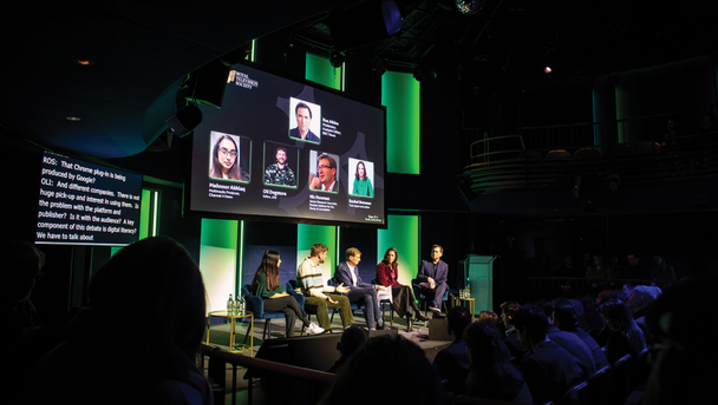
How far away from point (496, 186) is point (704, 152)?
3968 mm

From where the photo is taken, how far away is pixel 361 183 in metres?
7.43

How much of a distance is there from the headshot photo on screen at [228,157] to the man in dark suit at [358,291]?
6.82 ft

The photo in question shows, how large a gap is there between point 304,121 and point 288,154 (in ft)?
1.99

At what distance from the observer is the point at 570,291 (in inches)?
426

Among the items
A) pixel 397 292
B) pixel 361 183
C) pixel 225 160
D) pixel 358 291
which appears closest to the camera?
pixel 225 160

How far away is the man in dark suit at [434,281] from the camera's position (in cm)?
771

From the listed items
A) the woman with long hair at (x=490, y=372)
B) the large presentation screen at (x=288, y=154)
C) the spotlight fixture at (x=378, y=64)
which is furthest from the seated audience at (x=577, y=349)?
the spotlight fixture at (x=378, y=64)

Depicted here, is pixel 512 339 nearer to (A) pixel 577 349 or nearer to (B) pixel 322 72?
(A) pixel 577 349

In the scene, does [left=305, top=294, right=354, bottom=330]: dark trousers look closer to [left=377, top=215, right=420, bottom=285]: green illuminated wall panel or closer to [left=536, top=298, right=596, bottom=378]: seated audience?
[left=536, top=298, right=596, bottom=378]: seated audience

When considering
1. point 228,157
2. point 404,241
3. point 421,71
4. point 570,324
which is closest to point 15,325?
point 570,324

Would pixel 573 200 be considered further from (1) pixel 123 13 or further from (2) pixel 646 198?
(1) pixel 123 13

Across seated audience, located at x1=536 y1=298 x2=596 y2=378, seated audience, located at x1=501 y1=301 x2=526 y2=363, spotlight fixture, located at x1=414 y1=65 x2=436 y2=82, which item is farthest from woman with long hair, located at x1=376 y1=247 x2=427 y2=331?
spotlight fixture, located at x1=414 y1=65 x2=436 y2=82

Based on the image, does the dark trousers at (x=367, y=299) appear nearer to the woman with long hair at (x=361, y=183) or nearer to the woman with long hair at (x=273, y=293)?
the woman with long hair at (x=273, y=293)

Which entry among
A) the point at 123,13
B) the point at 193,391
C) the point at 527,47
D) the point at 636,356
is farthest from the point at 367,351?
the point at 527,47
